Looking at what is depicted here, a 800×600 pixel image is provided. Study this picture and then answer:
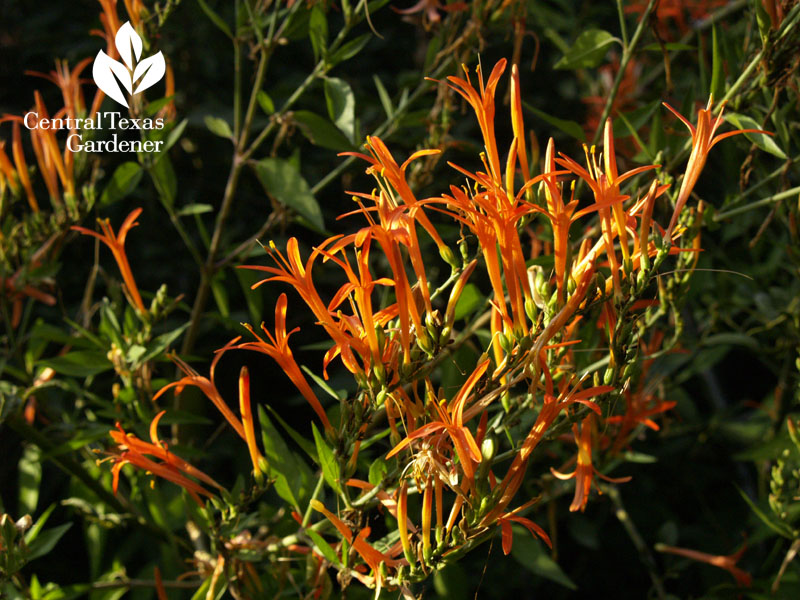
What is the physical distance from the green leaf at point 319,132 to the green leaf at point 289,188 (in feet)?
0.23

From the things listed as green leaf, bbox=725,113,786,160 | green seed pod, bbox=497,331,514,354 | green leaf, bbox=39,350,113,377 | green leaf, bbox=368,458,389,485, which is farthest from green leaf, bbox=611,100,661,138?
green leaf, bbox=39,350,113,377

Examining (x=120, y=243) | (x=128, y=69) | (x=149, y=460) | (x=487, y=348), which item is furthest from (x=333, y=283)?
(x=487, y=348)

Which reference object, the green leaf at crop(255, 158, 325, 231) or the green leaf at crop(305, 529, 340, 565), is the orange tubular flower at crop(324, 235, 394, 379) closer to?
the green leaf at crop(305, 529, 340, 565)

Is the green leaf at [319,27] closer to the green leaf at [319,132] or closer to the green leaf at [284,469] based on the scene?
the green leaf at [319,132]

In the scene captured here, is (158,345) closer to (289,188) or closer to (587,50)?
(289,188)

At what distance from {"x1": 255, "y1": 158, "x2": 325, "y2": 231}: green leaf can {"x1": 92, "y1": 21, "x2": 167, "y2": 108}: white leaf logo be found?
0.29m

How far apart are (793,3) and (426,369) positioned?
0.75 m

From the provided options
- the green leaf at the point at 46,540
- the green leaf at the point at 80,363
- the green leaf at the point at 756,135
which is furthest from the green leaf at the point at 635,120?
the green leaf at the point at 46,540

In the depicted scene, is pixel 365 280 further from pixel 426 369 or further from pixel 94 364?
pixel 94 364

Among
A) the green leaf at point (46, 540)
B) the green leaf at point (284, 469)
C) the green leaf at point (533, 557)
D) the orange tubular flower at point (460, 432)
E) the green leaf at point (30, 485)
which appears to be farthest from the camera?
the green leaf at point (30, 485)

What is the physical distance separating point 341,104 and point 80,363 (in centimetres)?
62

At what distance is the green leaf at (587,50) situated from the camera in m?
1.26

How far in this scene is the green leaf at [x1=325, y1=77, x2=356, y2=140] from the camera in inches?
51.4

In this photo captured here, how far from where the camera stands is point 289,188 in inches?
50.7
